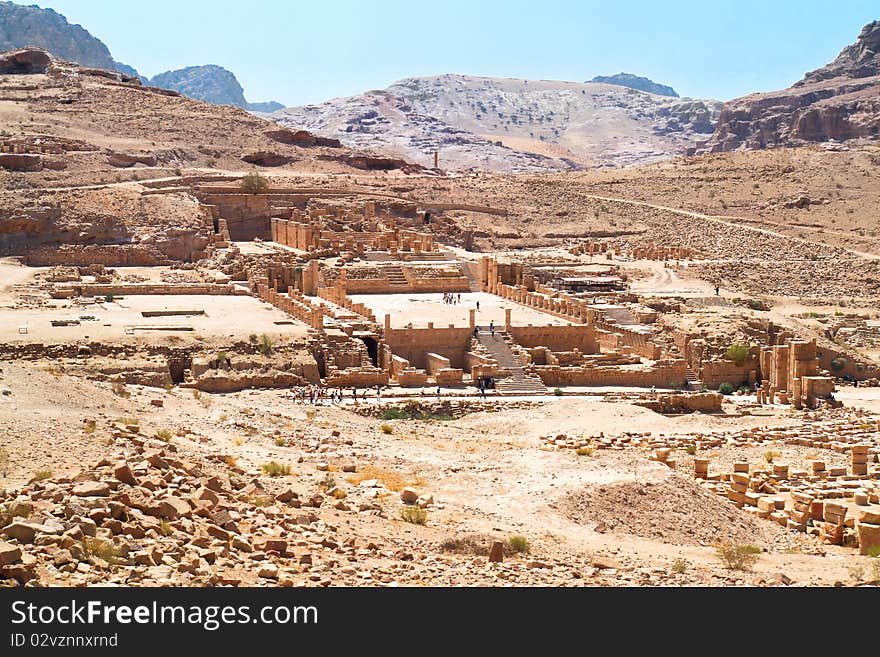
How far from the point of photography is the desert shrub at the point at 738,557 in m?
15.0

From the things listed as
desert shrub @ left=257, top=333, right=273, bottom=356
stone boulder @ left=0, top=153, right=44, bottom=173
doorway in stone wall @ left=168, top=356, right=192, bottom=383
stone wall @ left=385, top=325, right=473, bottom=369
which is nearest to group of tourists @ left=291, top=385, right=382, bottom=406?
desert shrub @ left=257, top=333, right=273, bottom=356

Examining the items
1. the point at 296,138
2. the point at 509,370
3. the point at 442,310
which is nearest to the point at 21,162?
the point at 296,138

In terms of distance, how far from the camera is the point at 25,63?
9488 cm

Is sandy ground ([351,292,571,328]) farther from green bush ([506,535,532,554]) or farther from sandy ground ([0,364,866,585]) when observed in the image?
green bush ([506,535,532,554])

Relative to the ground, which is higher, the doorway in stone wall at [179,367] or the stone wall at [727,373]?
the doorway in stone wall at [179,367]

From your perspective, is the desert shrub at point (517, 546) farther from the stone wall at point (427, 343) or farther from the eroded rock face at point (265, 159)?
the eroded rock face at point (265, 159)

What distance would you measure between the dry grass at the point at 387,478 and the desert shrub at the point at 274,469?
40.7 inches

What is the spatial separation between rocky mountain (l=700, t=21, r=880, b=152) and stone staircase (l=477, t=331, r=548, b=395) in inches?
3091

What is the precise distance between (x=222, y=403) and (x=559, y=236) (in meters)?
44.6

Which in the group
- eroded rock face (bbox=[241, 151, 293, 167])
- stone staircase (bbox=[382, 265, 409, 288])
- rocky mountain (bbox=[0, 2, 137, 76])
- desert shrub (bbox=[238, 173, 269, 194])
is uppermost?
rocky mountain (bbox=[0, 2, 137, 76])

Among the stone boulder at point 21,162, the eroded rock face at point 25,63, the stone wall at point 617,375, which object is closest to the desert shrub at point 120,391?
the stone wall at point 617,375

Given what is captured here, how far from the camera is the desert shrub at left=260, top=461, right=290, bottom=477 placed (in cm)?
1792

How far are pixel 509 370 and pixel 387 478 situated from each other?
15.9m

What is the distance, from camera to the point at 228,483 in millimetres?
16047
